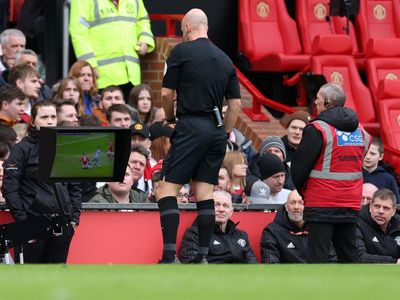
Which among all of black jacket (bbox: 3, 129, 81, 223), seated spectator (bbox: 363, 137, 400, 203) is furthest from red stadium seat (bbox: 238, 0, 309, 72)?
black jacket (bbox: 3, 129, 81, 223)

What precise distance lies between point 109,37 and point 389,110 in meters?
3.45

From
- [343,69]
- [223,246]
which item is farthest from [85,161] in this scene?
[343,69]

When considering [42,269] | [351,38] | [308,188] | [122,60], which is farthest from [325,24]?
[42,269]

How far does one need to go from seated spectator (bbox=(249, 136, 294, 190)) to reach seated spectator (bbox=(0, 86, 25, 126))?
228cm

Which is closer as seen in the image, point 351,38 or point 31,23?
point 31,23

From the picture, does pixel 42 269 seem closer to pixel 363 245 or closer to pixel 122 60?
pixel 363 245

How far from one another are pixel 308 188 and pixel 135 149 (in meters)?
2.17

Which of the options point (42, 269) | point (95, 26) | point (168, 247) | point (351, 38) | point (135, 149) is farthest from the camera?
point (351, 38)

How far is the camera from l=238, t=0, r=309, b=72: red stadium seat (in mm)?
19703

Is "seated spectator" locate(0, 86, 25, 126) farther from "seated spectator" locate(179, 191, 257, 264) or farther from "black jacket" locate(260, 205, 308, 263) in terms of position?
"black jacket" locate(260, 205, 308, 263)

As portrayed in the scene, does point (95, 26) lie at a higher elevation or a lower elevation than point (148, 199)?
higher

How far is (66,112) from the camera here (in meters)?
14.3

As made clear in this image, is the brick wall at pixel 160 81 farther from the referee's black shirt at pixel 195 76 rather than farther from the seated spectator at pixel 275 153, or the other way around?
the referee's black shirt at pixel 195 76

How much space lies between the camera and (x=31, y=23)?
1834cm
